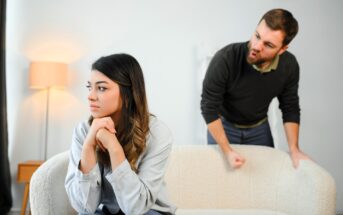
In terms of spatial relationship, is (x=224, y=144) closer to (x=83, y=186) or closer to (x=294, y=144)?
(x=294, y=144)

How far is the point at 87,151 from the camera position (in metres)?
1.22

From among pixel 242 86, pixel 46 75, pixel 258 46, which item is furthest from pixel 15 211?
pixel 258 46

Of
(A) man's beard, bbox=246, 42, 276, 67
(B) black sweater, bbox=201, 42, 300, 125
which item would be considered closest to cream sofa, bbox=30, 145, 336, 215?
(B) black sweater, bbox=201, 42, 300, 125

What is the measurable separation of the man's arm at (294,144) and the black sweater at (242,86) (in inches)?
1.5

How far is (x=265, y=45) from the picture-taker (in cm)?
180

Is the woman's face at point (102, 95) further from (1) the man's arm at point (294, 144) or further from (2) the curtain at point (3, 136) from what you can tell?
(2) the curtain at point (3, 136)

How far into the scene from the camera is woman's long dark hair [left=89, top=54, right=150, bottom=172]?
1301mm

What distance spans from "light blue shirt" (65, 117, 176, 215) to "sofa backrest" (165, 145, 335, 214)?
596 millimetres

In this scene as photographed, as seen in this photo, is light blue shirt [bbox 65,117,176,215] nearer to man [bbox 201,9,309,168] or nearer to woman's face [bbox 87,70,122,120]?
woman's face [bbox 87,70,122,120]

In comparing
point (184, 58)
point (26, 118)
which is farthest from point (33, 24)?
point (184, 58)

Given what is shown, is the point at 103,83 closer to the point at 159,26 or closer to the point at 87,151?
the point at 87,151

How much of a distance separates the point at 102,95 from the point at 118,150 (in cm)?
20

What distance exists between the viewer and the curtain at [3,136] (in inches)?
129

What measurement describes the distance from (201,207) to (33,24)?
2607 millimetres
